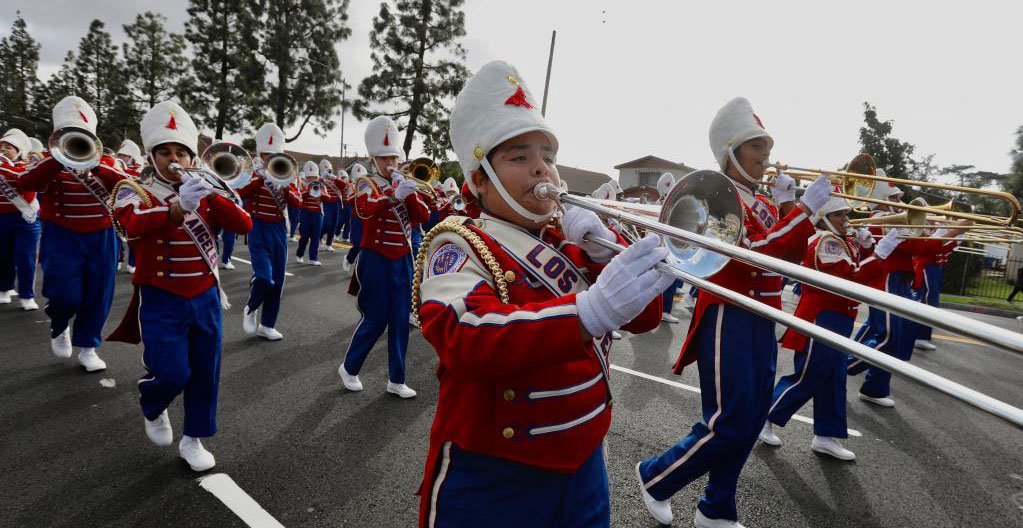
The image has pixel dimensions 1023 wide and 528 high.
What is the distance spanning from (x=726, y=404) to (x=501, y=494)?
176 cm

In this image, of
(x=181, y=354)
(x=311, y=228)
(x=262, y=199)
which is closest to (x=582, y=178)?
(x=311, y=228)

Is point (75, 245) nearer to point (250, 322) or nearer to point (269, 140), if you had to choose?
point (250, 322)

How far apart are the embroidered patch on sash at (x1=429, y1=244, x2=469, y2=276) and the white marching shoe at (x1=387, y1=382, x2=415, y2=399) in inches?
132

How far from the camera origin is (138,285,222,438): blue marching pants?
3.16 m

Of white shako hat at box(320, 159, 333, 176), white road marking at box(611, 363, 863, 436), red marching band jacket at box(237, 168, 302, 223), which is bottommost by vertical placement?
white road marking at box(611, 363, 863, 436)

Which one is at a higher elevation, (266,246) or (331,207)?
(331,207)

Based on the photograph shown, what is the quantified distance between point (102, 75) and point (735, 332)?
42.3m

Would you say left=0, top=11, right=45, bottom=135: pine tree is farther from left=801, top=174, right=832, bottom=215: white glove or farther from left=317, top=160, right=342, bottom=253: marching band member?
left=801, top=174, right=832, bottom=215: white glove

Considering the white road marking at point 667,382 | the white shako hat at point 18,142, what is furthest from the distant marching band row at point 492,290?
the white shako hat at point 18,142

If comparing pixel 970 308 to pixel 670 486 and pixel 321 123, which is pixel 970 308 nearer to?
pixel 670 486

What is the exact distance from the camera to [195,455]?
3270 mm

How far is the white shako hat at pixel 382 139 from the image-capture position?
18.2 feet

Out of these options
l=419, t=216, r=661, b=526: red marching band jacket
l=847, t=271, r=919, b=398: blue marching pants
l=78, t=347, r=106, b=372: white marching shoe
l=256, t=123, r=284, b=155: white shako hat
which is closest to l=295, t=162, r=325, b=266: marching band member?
l=256, t=123, r=284, b=155: white shako hat

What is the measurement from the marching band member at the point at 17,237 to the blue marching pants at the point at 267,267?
282cm
